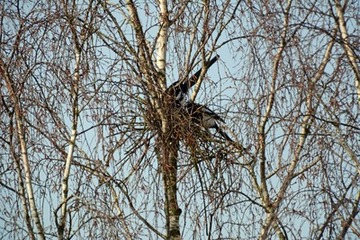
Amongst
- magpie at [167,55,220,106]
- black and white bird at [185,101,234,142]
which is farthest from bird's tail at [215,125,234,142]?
magpie at [167,55,220,106]

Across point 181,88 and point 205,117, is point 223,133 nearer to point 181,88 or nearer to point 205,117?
point 205,117

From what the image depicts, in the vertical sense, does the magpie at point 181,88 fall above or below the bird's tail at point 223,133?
above

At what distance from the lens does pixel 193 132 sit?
5609mm

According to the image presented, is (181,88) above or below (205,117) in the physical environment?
above

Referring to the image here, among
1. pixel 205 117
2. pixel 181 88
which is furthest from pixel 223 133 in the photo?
pixel 181 88

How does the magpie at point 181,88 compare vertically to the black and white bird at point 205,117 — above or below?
above

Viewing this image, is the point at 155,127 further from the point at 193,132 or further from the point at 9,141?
the point at 9,141

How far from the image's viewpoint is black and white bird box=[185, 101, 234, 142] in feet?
18.6

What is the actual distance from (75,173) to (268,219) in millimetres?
1344

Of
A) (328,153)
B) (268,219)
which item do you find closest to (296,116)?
(328,153)

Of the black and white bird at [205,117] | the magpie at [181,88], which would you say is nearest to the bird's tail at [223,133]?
the black and white bird at [205,117]

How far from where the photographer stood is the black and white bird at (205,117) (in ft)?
18.6

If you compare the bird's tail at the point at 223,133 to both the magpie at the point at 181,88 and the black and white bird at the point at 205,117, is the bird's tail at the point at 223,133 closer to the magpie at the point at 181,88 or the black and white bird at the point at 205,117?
the black and white bird at the point at 205,117

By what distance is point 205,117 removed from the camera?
18.7 ft
